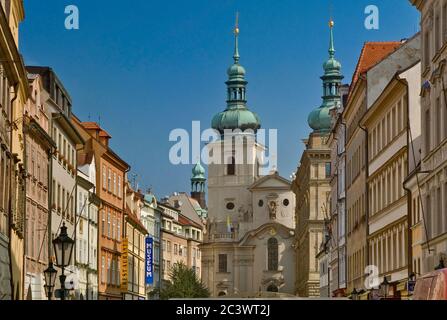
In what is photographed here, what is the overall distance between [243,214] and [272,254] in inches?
484

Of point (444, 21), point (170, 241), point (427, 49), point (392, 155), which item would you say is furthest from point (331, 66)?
point (444, 21)

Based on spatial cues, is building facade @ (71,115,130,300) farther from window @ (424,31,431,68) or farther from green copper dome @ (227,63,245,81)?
green copper dome @ (227,63,245,81)

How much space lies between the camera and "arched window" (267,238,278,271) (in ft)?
510

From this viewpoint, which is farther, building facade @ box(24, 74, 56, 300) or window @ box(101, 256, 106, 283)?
window @ box(101, 256, 106, 283)

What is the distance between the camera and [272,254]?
155750mm

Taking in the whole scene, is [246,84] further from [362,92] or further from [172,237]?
[362,92]

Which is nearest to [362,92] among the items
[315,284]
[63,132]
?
[63,132]

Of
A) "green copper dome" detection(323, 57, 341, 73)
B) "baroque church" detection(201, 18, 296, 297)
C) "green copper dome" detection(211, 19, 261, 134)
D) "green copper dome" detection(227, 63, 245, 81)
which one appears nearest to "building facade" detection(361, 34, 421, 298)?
"green copper dome" detection(323, 57, 341, 73)

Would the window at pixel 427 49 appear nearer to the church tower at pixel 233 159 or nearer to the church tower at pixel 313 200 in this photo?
the church tower at pixel 313 200

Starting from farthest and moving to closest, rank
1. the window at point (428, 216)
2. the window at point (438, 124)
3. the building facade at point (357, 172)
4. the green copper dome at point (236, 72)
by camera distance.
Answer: the green copper dome at point (236, 72), the building facade at point (357, 172), the window at point (428, 216), the window at point (438, 124)

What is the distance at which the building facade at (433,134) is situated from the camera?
32344 millimetres

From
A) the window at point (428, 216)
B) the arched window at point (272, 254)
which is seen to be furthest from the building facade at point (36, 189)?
the arched window at point (272, 254)

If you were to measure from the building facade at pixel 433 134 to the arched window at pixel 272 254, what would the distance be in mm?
118382

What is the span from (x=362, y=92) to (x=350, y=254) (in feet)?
31.7
